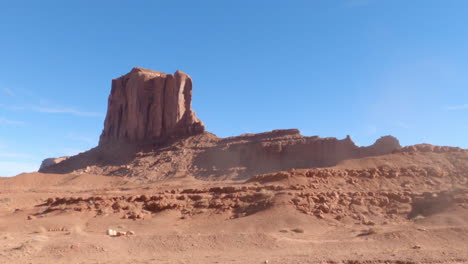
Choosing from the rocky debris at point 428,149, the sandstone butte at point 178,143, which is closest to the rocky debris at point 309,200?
the rocky debris at point 428,149

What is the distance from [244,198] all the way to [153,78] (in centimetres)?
5052

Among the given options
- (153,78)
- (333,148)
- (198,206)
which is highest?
(153,78)

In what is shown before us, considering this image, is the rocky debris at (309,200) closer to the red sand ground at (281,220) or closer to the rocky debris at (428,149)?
the red sand ground at (281,220)

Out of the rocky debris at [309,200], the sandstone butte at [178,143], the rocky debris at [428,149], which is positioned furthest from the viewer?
the sandstone butte at [178,143]

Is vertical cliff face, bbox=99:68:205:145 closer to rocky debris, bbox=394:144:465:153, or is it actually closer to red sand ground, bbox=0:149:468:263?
red sand ground, bbox=0:149:468:263

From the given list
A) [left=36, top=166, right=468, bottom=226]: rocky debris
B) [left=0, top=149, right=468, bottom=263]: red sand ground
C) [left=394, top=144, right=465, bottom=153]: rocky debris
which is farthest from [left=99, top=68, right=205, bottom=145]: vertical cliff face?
[left=36, top=166, right=468, bottom=226]: rocky debris

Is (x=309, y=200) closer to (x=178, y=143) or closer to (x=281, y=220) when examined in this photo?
(x=281, y=220)

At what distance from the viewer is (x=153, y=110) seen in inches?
2530

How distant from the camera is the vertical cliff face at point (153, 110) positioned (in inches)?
2445

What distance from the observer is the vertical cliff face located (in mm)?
62094

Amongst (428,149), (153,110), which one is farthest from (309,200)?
(153,110)

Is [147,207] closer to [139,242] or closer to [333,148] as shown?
[139,242]

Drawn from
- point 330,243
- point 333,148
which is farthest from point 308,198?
point 333,148

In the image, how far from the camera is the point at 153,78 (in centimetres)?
6706
